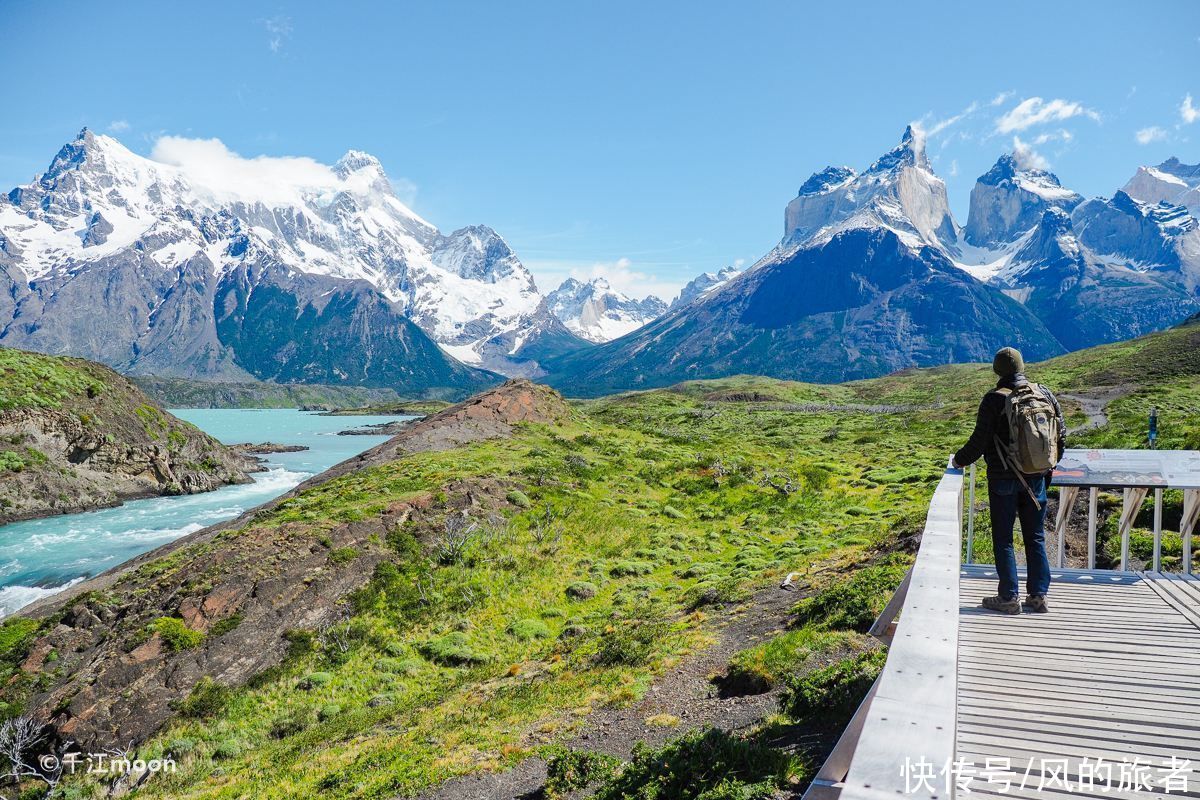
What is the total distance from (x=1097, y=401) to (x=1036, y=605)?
98775mm

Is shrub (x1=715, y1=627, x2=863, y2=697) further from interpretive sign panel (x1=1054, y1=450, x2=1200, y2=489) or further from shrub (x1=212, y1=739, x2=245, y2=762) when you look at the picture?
shrub (x1=212, y1=739, x2=245, y2=762)

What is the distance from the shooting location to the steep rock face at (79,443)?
50.6 m

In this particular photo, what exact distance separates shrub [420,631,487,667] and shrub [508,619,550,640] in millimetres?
1722

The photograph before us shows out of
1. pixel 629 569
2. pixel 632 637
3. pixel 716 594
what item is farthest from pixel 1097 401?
pixel 632 637

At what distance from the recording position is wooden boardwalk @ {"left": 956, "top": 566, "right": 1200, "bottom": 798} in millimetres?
4520

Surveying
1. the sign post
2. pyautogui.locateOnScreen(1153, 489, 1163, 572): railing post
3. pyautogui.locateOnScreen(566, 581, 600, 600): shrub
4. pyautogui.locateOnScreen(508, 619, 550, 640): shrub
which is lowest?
pyautogui.locateOnScreen(508, 619, 550, 640): shrub

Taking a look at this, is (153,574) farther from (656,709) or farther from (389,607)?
(656,709)

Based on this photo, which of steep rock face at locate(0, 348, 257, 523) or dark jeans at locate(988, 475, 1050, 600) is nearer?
dark jeans at locate(988, 475, 1050, 600)

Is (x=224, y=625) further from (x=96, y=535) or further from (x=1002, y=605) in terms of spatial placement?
(x=96, y=535)

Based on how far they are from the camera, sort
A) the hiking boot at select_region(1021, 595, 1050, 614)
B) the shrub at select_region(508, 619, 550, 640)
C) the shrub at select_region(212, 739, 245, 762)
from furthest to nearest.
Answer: the shrub at select_region(508, 619, 550, 640)
the shrub at select_region(212, 739, 245, 762)
the hiking boot at select_region(1021, 595, 1050, 614)

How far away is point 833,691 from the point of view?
33.3 feet

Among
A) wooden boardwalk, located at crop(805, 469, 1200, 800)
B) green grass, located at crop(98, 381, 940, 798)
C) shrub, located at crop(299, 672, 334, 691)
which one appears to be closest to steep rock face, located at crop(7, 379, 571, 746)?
green grass, located at crop(98, 381, 940, 798)

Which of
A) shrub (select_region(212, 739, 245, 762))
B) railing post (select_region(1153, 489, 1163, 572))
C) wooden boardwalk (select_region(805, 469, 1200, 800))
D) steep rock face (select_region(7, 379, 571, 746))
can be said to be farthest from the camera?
steep rock face (select_region(7, 379, 571, 746))

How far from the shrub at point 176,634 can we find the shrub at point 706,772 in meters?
17.5
